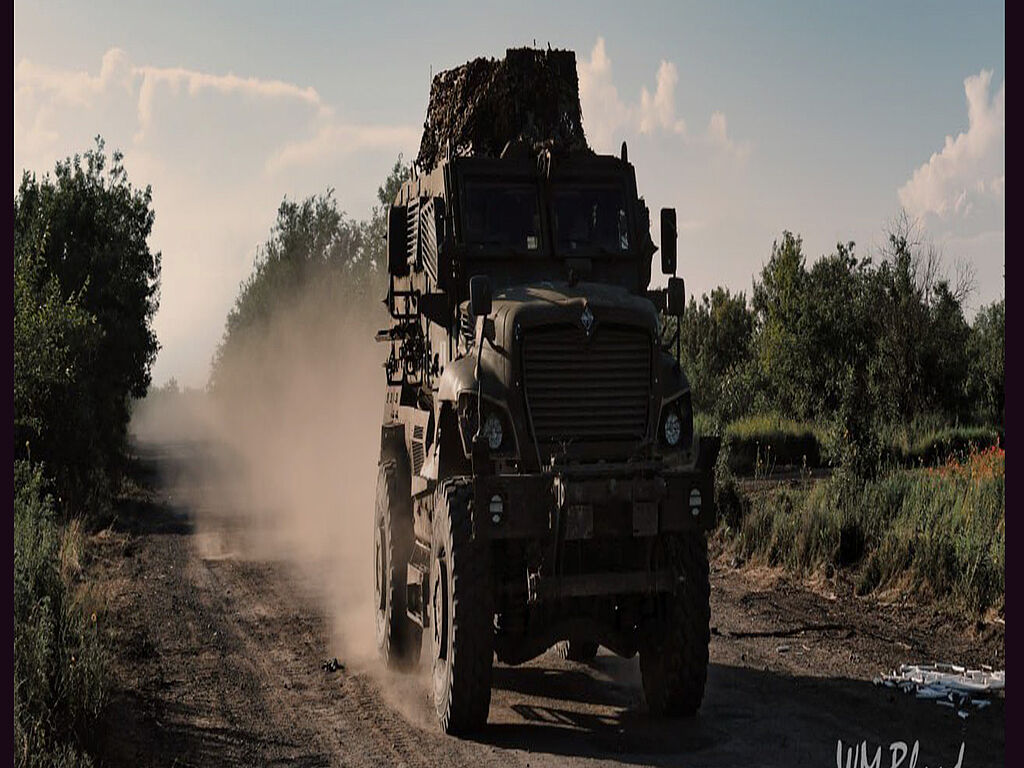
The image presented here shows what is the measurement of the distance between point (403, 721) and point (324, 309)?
45868 mm

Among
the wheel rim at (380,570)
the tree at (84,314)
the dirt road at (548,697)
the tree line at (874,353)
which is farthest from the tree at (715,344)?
the wheel rim at (380,570)

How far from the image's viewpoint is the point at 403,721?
31.7 ft

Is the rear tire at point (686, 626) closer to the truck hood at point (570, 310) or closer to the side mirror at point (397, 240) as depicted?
the truck hood at point (570, 310)

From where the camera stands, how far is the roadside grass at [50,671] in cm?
810

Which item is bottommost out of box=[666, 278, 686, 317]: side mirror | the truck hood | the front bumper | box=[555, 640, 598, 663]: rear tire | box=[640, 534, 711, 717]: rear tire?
box=[555, 640, 598, 663]: rear tire

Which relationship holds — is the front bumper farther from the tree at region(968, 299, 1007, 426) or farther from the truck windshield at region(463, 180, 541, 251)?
the tree at region(968, 299, 1007, 426)

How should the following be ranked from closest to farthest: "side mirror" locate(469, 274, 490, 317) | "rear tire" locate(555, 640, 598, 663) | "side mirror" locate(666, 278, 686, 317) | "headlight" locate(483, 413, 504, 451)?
"headlight" locate(483, 413, 504, 451) < "side mirror" locate(469, 274, 490, 317) < "side mirror" locate(666, 278, 686, 317) < "rear tire" locate(555, 640, 598, 663)

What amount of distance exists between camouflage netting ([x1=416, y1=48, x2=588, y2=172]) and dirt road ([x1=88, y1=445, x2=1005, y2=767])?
7594 mm

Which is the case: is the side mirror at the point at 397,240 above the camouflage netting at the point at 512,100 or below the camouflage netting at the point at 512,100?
below

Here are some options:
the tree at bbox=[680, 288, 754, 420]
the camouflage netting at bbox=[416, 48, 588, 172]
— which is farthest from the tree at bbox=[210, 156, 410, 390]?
the camouflage netting at bbox=[416, 48, 588, 172]

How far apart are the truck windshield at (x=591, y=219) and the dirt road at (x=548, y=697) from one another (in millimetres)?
4036

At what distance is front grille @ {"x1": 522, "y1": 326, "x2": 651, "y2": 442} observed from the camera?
9445 mm

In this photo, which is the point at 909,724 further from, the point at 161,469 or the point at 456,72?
the point at 161,469

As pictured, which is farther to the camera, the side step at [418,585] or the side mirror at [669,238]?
the side mirror at [669,238]
